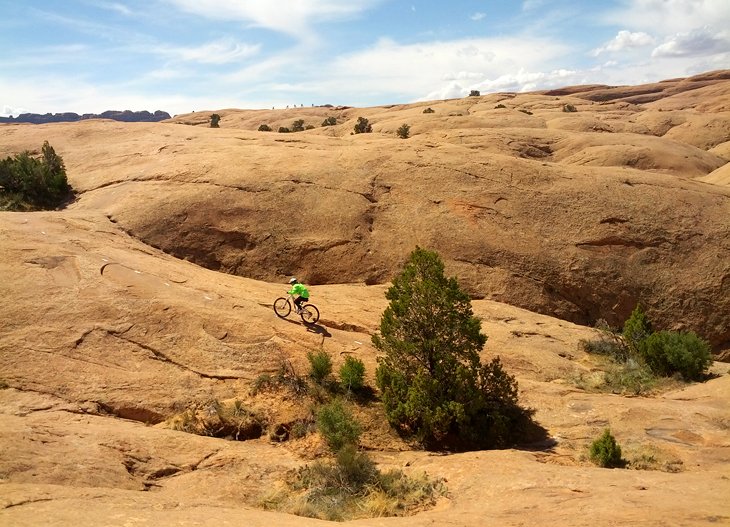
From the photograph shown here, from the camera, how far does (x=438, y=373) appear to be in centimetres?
1068

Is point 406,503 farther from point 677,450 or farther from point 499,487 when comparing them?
point 677,450

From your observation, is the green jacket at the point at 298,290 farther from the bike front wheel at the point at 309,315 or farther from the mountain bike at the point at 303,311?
the bike front wheel at the point at 309,315

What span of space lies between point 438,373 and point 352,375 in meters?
1.73

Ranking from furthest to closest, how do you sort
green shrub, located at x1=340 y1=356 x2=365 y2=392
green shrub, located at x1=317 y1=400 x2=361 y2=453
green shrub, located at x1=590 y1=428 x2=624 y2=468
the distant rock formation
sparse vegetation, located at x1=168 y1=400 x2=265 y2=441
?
the distant rock formation → green shrub, located at x1=340 y1=356 x2=365 y2=392 → sparse vegetation, located at x1=168 y1=400 x2=265 y2=441 → green shrub, located at x1=317 y1=400 x2=361 y2=453 → green shrub, located at x1=590 y1=428 x2=624 y2=468

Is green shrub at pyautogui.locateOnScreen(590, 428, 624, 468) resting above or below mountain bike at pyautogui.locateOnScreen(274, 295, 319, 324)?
below

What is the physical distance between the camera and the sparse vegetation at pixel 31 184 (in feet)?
66.3

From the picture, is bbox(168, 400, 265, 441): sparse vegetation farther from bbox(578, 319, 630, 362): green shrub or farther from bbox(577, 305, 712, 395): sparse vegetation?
bbox(578, 319, 630, 362): green shrub

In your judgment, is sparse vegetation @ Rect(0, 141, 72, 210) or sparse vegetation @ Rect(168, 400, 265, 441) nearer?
sparse vegetation @ Rect(168, 400, 265, 441)

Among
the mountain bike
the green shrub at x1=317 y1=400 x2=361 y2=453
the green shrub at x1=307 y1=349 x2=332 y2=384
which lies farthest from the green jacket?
the green shrub at x1=317 y1=400 x2=361 y2=453

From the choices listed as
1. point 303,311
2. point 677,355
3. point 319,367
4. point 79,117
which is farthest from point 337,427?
point 79,117

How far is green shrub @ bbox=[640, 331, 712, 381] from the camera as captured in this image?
13742 mm

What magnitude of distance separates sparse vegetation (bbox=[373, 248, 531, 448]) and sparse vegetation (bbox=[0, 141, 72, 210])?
1513 centimetres

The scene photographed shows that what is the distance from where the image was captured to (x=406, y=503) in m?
7.80

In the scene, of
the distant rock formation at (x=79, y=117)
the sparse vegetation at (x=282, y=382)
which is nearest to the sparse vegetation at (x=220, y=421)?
the sparse vegetation at (x=282, y=382)
